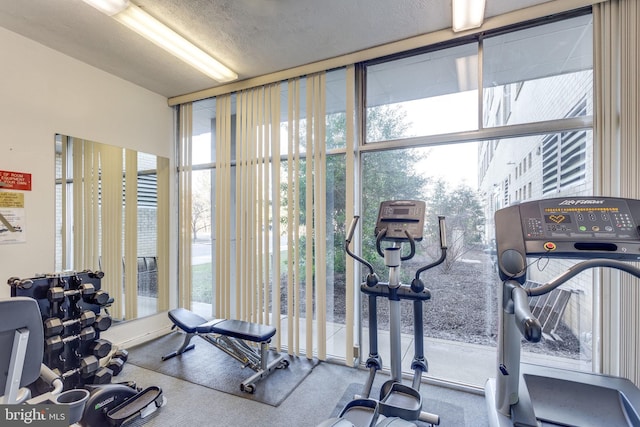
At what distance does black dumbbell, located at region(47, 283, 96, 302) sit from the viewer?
2.20 meters

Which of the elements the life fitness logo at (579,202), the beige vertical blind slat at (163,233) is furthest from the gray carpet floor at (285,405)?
the life fitness logo at (579,202)

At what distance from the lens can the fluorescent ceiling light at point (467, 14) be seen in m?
2.25

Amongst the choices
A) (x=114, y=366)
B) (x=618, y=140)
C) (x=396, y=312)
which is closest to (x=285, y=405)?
(x=396, y=312)

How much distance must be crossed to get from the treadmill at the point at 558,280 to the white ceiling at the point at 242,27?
1.81 m

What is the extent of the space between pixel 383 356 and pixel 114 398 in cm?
238

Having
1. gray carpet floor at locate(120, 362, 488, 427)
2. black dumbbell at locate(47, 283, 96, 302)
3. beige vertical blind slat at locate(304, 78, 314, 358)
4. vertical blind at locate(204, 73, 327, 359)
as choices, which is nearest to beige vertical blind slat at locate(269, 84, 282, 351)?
vertical blind at locate(204, 73, 327, 359)

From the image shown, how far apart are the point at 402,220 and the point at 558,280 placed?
3.30ft

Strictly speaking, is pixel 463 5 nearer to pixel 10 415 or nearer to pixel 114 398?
pixel 10 415

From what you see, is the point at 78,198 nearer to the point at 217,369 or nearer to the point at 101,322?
the point at 101,322

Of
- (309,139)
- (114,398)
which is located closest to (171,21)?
(309,139)

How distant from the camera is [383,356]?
3115mm

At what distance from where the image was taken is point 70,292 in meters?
2.31

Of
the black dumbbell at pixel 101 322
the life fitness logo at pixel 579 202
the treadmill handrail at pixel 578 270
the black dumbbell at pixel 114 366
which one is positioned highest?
the life fitness logo at pixel 579 202

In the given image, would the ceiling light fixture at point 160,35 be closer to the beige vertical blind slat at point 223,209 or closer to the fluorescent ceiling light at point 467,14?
the beige vertical blind slat at point 223,209
